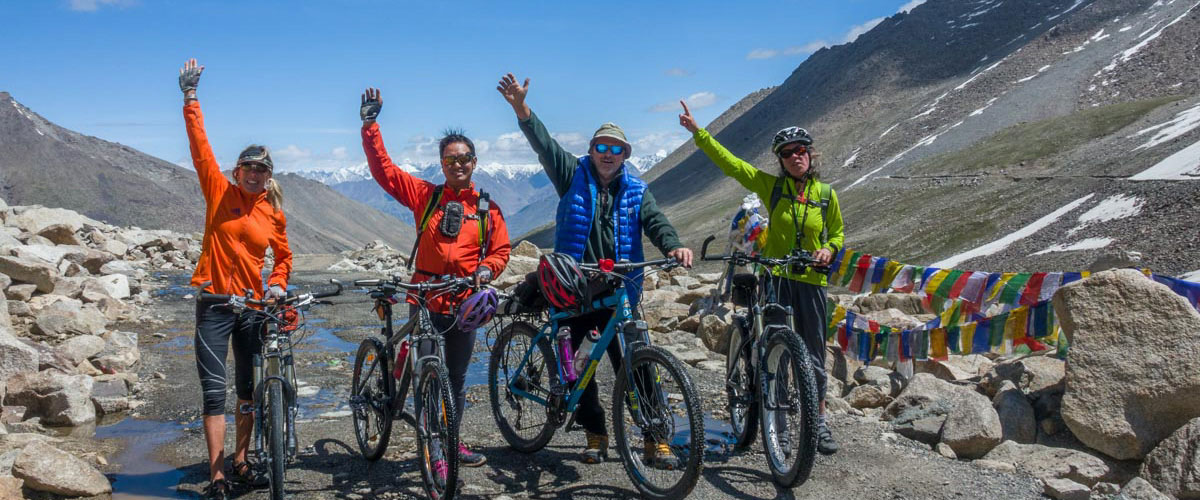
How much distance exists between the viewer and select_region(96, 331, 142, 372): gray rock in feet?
34.5

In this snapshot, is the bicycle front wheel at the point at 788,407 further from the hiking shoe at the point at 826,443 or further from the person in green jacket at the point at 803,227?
the person in green jacket at the point at 803,227

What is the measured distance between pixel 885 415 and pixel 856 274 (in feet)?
13.8

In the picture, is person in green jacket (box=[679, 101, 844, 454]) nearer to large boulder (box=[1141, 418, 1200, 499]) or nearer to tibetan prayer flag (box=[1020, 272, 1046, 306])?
large boulder (box=[1141, 418, 1200, 499])

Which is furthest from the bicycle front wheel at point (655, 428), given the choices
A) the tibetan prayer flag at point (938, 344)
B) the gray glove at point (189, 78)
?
the tibetan prayer flag at point (938, 344)

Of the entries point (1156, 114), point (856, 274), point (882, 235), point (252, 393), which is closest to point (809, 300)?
point (252, 393)

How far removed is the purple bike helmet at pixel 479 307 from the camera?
18.5 feet

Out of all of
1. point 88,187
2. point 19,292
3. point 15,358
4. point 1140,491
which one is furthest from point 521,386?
point 88,187

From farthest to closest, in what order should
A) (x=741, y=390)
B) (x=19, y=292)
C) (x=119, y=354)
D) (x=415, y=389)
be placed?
(x=19, y=292), (x=119, y=354), (x=741, y=390), (x=415, y=389)

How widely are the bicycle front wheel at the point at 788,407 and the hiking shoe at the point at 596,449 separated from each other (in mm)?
1279

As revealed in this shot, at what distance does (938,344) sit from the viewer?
29.1 feet

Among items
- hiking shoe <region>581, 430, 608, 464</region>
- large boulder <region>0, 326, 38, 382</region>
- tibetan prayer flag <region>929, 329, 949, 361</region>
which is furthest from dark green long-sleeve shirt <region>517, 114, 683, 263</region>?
large boulder <region>0, 326, 38, 382</region>

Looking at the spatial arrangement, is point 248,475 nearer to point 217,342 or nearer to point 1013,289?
point 217,342

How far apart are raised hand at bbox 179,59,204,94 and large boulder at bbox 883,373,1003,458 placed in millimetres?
6291

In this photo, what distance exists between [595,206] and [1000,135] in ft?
202
